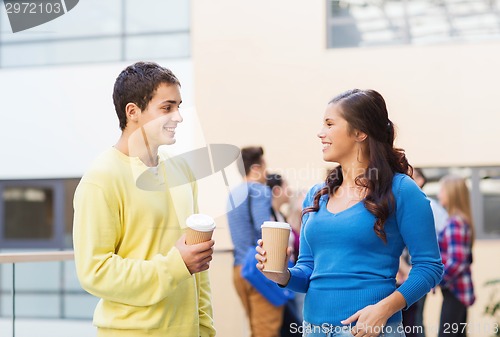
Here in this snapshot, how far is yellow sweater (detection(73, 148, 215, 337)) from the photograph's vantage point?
1.49 m

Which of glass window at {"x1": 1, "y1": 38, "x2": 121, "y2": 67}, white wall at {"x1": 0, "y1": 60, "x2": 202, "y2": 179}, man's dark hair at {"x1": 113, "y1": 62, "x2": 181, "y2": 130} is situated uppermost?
glass window at {"x1": 1, "y1": 38, "x2": 121, "y2": 67}

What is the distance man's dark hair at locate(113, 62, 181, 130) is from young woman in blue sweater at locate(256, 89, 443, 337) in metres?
0.37

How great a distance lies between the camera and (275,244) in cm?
162

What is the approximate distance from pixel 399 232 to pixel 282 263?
249mm

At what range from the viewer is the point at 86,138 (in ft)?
24.8

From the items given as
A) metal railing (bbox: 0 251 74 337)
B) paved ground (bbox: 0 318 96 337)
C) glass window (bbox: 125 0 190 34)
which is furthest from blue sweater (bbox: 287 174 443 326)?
glass window (bbox: 125 0 190 34)

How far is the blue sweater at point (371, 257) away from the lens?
Result: 5.27ft

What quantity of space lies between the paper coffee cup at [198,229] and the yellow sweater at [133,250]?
0.14 feet

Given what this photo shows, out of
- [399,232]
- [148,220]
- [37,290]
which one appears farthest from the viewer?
[37,290]

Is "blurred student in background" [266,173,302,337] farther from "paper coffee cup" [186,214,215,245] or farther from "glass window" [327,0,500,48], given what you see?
"glass window" [327,0,500,48]

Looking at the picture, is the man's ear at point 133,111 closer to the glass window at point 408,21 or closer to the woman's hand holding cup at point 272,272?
the woman's hand holding cup at point 272,272

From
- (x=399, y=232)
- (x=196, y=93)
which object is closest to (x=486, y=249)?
(x=196, y=93)

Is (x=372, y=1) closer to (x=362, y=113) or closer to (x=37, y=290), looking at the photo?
(x=37, y=290)

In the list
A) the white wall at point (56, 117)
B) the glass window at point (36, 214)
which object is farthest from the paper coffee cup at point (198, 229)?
the glass window at point (36, 214)
